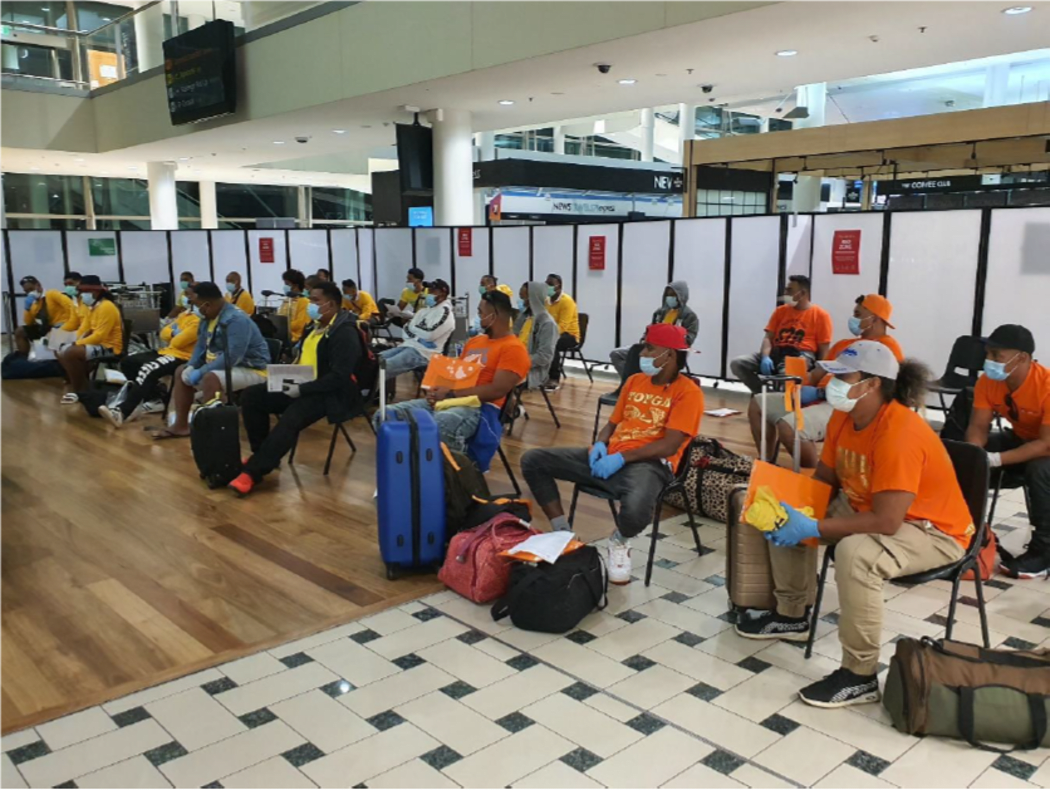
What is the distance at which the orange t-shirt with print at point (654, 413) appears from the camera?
13.2 ft

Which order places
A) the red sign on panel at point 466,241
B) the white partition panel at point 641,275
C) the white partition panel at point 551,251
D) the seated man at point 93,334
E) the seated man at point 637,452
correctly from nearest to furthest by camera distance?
the seated man at point 637,452, the seated man at point 93,334, the white partition panel at point 641,275, the white partition panel at point 551,251, the red sign on panel at point 466,241

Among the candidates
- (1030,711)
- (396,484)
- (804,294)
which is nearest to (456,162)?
(804,294)

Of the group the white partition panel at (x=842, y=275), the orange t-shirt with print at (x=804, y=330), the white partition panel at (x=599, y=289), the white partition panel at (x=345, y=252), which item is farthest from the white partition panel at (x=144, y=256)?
the orange t-shirt with print at (x=804, y=330)

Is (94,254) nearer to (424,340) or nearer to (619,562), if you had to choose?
(424,340)

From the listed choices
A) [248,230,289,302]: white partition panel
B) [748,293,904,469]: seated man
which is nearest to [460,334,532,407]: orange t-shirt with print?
[748,293,904,469]: seated man

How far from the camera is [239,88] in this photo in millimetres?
12297

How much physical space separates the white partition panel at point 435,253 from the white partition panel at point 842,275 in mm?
5094

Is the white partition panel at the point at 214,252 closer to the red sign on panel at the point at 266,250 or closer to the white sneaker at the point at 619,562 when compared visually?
the red sign on panel at the point at 266,250

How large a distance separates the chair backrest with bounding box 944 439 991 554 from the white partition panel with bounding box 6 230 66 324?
14189 millimetres

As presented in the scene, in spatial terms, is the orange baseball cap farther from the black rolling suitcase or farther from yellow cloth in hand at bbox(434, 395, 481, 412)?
the black rolling suitcase

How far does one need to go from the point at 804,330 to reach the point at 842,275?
172 cm

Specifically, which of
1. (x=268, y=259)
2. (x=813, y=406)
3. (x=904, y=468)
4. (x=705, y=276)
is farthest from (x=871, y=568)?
(x=268, y=259)

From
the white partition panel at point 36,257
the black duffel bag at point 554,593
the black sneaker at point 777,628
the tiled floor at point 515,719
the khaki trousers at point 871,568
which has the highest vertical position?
the white partition panel at point 36,257

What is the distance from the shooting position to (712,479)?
4.93 m
